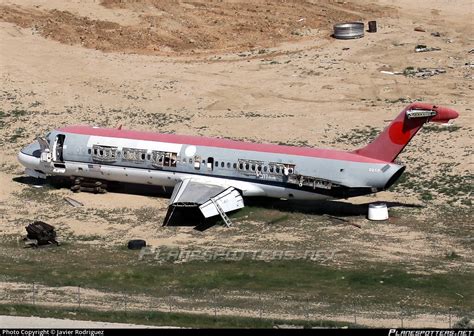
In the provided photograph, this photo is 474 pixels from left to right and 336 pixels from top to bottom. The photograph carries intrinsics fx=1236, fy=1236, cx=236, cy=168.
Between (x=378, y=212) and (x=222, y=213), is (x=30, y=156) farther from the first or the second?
(x=378, y=212)

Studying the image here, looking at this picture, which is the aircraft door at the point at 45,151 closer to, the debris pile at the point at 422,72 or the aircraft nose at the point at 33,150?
the aircraft nose at the point at 33,150

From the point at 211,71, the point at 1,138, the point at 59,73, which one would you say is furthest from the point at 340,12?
the point at 1,138

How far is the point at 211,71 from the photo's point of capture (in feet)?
330

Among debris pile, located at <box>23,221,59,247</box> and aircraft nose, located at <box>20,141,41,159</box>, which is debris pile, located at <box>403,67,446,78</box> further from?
debris pile, located at <box>23,221,59,247</box>

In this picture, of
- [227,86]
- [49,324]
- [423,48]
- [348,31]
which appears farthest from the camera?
[348,31]

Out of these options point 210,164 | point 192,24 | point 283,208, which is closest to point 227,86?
point 192,24

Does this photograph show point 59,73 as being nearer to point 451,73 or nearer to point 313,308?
point 451,73

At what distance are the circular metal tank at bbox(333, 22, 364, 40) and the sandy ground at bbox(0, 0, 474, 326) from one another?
1460 millimetres

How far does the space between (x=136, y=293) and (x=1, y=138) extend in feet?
107

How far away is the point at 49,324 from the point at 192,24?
207 feet

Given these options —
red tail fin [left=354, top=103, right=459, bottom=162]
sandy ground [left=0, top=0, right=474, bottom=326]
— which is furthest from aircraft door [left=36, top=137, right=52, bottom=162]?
red tail fin [left=354, top=103, right=459, bottom=162]

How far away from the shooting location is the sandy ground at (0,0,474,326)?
69.8 meters

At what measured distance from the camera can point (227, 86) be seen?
9638cm

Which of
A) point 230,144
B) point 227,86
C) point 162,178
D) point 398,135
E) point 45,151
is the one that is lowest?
point 162,178
